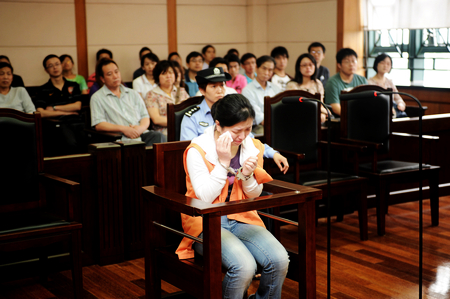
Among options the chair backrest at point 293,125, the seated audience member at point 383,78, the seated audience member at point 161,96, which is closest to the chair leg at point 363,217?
the chair backrest at point 293,125

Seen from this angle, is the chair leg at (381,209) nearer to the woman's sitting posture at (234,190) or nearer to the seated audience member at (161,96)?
the woman's sitting posture at (234,190)

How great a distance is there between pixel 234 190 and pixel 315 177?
4.16 feet

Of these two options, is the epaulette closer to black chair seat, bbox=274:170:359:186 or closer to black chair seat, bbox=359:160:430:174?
black chair seat, bbox=274:170:359:186

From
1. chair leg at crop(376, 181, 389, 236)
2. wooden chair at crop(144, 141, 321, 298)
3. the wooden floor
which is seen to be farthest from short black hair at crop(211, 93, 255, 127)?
chair leg at crop(376, 181, 389, 236)

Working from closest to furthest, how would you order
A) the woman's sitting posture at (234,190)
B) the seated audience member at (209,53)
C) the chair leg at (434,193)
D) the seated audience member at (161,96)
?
the woman's sitting posture at (234,190) < the chair leg at (434,193) < the seated audience member at (161,96) < the seated audience member at (209,53)

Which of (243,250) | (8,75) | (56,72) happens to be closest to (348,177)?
(243,250)

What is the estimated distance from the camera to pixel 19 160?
2.45m

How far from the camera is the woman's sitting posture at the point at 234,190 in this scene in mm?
1847

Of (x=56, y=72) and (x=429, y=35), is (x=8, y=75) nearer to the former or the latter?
(x=56, y=72)

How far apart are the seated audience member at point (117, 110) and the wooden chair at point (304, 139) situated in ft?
3.66

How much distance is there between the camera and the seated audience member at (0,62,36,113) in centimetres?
438

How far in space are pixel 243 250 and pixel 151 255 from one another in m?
0.41

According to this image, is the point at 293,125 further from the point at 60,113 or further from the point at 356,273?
the point at 60,113

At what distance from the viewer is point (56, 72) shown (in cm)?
522
